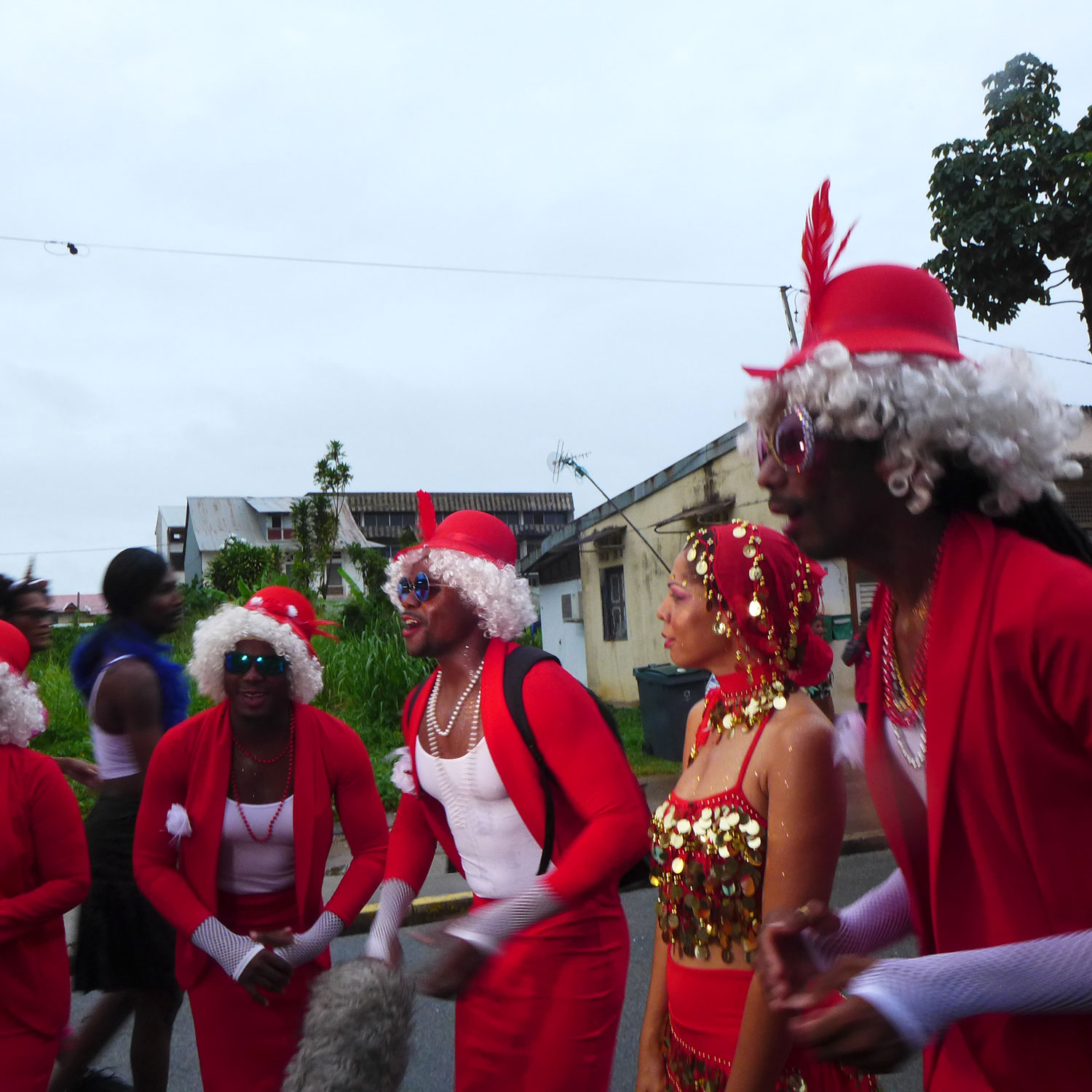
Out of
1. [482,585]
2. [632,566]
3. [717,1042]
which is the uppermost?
[632,566]

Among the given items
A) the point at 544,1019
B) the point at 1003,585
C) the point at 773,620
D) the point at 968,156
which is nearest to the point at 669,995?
the point at 544,1019

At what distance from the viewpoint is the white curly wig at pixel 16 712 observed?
10.2 ft

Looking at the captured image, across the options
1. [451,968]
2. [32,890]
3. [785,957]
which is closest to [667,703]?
[32,890]

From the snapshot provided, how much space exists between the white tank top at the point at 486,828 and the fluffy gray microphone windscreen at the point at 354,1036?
82cm

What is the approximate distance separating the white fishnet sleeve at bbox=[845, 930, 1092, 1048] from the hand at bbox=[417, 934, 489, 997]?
124 centimetres

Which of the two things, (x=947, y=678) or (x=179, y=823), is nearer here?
(x=947, y=678)

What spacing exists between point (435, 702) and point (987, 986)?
6.45ft

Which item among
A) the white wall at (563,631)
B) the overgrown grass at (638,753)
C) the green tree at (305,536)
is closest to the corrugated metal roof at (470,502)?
the green tree at (305,536)

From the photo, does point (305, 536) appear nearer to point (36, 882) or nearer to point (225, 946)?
point (36, 882)

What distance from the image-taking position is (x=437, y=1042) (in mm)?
4668

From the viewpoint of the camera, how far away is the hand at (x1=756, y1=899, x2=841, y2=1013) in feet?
4.58

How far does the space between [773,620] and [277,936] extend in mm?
1774

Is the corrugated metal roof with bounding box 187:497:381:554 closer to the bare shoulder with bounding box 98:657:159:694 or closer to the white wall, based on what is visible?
the white wall

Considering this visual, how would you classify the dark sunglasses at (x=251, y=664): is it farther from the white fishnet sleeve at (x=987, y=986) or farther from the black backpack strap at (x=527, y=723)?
the white fishnet sleeve at (x=987, y=986)
